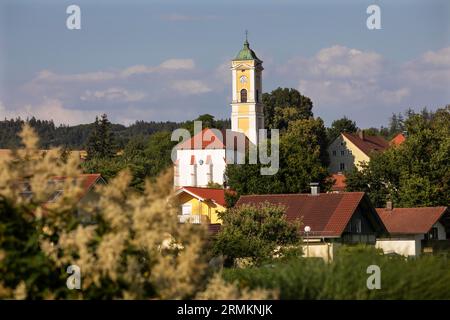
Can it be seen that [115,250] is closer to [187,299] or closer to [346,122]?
[187,299]

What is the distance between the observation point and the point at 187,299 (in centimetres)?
1317

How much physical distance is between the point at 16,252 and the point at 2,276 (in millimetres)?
360

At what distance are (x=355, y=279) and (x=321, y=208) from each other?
33321 mm

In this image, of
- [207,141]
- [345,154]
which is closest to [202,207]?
[207,141]

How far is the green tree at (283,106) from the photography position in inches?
5274

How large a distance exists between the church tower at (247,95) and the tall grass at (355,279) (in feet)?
364

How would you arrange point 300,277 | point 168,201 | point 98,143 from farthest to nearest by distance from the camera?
point 98,143 → point 300,277 → point 168,201

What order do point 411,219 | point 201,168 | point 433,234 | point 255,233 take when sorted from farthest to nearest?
point 201,168 → point 433,234 → point 411,219 → point 255,233

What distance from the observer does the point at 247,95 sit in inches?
5167

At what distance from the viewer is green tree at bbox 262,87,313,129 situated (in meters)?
134

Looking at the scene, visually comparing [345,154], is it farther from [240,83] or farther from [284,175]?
[284,175]

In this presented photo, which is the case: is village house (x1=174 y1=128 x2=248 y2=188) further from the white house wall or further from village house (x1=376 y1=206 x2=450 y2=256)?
village house (x1=376 y1=206 x2=450 y2=256)

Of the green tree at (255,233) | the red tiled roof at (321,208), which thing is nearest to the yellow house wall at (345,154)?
the red tiled roof at (321,208)
